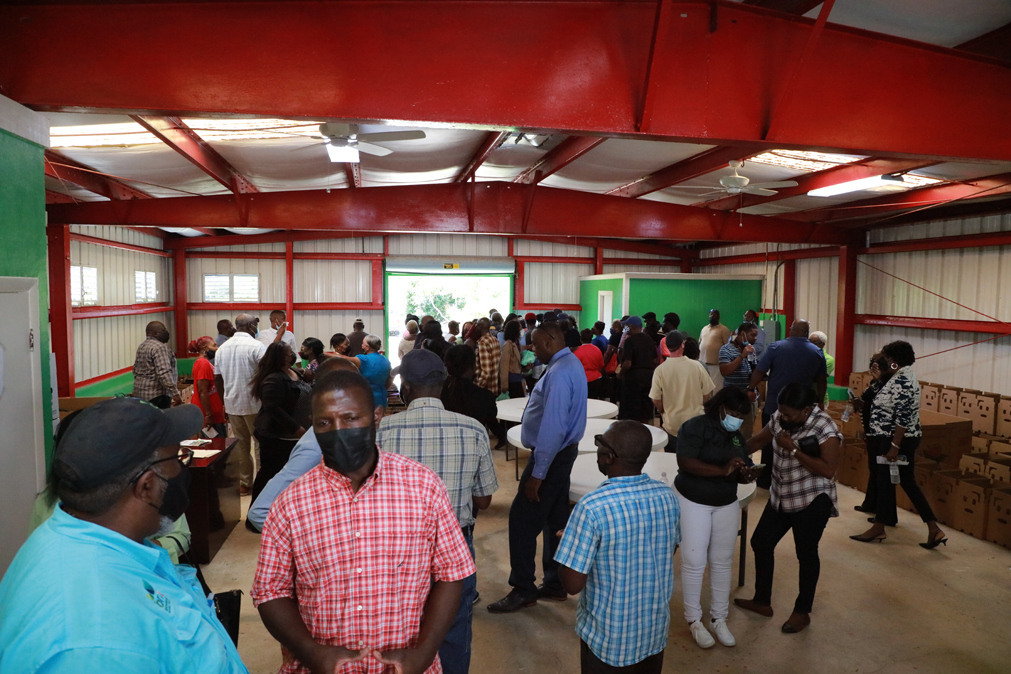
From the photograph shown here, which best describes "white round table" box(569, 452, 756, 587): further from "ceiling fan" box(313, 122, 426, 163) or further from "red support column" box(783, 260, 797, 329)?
"red support column" box(783, 260, 797, 329)

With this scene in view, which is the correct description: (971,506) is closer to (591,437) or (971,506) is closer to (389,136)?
(591,437)

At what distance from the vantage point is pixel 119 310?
34.2 ft

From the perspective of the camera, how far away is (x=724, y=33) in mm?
3369

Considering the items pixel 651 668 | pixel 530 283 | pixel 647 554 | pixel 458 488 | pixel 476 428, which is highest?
pixel 530 283

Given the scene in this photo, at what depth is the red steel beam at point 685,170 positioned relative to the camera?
600cm

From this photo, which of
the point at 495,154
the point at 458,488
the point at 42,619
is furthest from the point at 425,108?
the point at 495,154

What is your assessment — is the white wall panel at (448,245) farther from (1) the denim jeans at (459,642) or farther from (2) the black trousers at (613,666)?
(2) the black trousers at (613,666)

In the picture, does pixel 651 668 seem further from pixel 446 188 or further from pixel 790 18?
pixel 446 188

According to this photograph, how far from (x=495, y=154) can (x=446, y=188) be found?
1.09m

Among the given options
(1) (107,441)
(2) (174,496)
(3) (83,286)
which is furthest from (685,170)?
(3) (83,286)

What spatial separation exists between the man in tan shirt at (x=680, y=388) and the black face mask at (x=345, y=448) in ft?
13.3

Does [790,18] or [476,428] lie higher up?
[790,18]

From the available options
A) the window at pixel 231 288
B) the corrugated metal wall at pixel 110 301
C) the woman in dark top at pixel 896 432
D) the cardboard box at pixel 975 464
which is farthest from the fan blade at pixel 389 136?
the window at pixel 231 288

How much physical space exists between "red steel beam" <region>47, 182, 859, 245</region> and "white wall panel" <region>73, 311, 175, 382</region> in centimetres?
228
